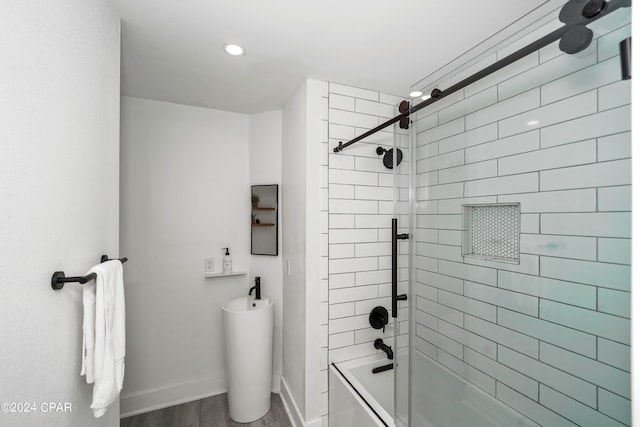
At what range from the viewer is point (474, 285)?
0.99 m

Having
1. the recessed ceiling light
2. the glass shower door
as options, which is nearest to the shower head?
the glass shower door

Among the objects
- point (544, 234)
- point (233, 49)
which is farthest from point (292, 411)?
point (233, 49)

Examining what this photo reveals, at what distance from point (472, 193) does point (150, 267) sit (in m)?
2.28

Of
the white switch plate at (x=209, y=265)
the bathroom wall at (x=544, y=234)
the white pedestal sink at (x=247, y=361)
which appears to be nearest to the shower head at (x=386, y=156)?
the bathroom wall at (x=544, y=234)

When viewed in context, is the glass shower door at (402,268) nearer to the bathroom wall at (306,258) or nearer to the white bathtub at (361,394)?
the white bathtub at (361,394)

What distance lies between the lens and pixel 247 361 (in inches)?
73.5

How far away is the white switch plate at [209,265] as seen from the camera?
2.20 m

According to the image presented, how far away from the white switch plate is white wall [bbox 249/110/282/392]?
329 mm

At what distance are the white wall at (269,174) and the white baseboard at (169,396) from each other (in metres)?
0.53

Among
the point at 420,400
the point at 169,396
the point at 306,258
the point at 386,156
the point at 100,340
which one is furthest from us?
the point at 169,396

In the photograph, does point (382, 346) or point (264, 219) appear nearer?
point (382, 346)

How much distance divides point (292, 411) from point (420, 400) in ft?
3.74

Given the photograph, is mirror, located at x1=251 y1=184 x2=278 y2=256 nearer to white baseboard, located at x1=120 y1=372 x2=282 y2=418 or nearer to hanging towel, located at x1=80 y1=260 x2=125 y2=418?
white baseboard, located at x1=120 y1=372 x2=282 y2=418

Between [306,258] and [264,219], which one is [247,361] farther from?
[264,219]
